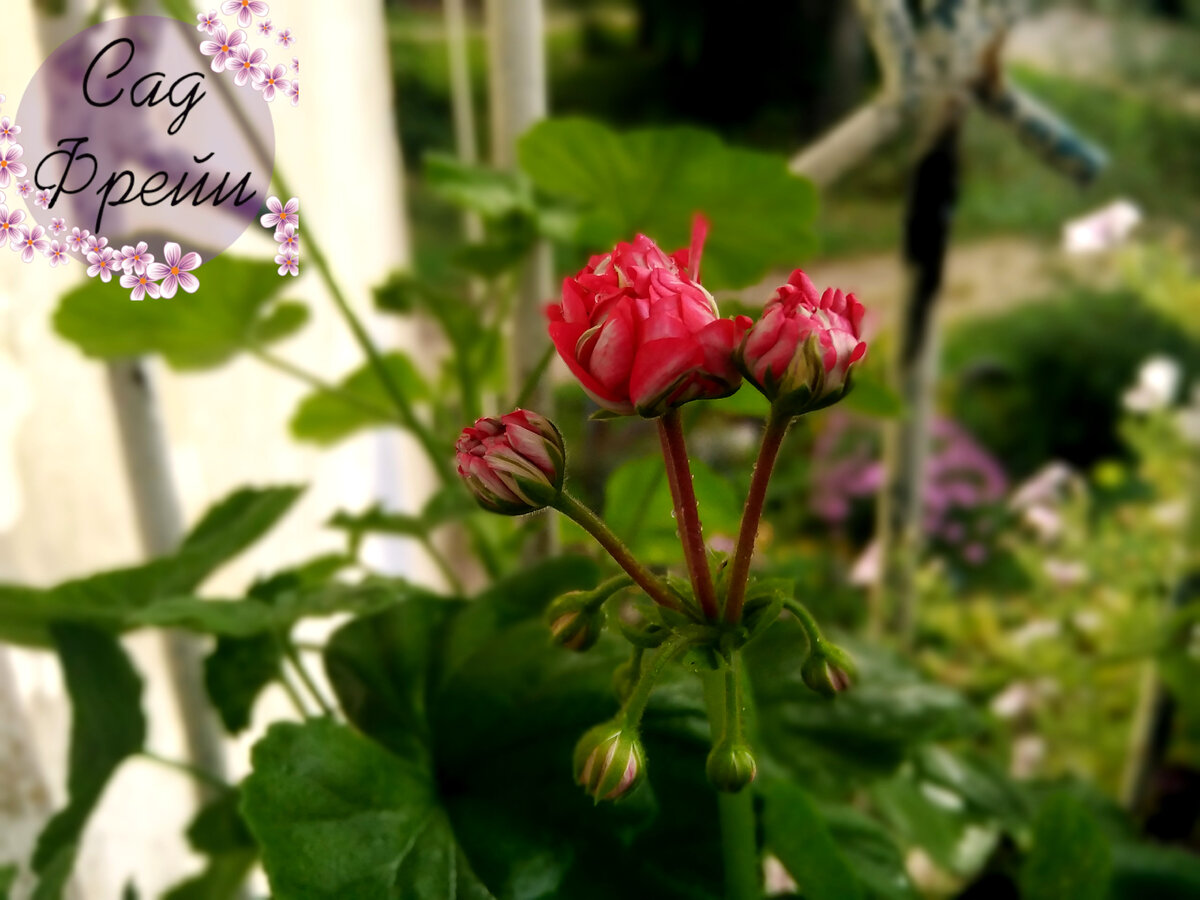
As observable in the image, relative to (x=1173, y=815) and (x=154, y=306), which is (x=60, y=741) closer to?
(x=154, y=306)

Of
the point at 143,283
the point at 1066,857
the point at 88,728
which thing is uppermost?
the point at 143,283

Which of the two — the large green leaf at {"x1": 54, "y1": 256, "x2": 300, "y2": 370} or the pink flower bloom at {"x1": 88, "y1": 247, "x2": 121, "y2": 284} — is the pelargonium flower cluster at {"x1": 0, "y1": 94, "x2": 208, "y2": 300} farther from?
the large green leaf at {"x1": 54, "y1": 256, "x2": 300, "y2": 370}

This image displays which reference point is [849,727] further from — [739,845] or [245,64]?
[245,64]

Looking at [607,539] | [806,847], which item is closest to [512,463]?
[607,539]

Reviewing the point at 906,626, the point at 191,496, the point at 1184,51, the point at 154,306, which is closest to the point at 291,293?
the point at 191,496

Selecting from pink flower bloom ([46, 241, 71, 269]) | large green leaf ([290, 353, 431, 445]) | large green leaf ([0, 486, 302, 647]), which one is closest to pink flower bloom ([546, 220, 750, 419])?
pink flower bloom ([46, 241, 71, 269])

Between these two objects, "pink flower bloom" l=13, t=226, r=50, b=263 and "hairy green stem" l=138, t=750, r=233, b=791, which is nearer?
"pink flower bloom" l=13, t=226, r=50, b=263

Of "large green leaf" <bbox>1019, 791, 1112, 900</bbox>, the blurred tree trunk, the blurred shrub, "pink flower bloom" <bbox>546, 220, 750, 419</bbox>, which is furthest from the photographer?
the blurred shrub
